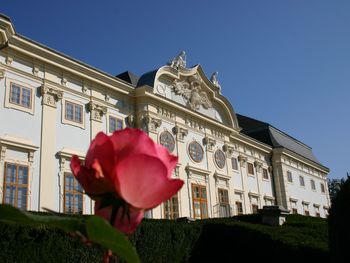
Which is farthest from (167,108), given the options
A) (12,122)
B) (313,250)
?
(313,250)

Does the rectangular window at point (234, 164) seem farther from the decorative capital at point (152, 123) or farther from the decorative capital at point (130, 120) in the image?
the decorative capital at point (130, 120)

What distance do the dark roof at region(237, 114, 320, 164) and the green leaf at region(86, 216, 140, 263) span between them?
36.2 m

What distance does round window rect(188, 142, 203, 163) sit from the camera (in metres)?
24.9

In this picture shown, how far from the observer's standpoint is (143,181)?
0.77 m

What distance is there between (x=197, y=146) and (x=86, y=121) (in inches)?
325

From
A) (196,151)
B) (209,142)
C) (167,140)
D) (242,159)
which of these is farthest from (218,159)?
(167,140)

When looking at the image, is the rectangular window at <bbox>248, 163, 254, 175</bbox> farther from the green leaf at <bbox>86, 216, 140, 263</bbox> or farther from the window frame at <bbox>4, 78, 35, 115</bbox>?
the green leaf at <bbox>86, 216, 140, 263</bbox>

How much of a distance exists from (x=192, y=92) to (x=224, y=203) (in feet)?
24.2

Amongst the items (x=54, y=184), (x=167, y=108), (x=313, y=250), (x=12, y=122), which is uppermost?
(x=167, y=108)

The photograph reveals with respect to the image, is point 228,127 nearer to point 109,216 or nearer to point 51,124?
point 51,124

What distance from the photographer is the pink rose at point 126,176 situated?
77 cm

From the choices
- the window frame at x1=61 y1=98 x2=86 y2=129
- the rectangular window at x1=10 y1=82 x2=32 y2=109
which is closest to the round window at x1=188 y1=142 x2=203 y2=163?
the window frame at x1=61 y1=98 x2=86 y2=129

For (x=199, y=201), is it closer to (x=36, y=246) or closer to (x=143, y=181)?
(x=36, y=246)

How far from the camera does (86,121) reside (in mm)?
19562
